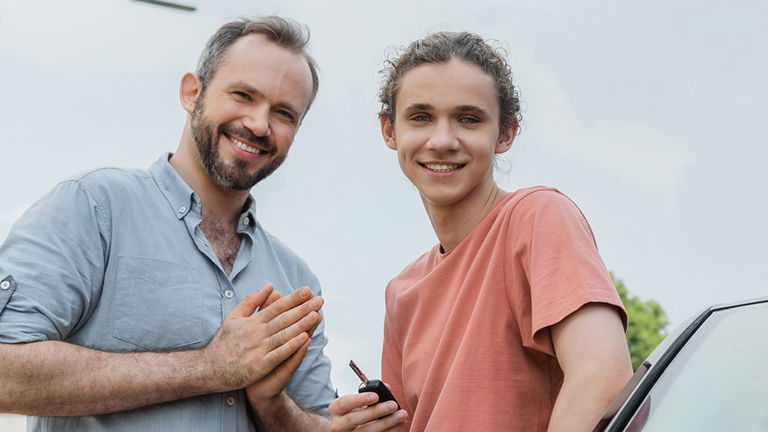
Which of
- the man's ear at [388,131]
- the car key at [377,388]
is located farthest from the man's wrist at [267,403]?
the man's ear at [388,131]

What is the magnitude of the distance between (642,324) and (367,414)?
28029 mm

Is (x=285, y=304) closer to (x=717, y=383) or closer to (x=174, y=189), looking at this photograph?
(x=174, y=189)

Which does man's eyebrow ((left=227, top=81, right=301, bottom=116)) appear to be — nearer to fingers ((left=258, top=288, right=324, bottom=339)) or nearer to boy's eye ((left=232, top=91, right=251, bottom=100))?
boy's eye ((left=232, top=91, right=251, bottom=100))

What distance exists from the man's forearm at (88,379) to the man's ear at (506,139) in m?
1.20

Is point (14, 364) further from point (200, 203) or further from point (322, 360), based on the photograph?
point (322, 360)

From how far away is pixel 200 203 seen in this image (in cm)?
305

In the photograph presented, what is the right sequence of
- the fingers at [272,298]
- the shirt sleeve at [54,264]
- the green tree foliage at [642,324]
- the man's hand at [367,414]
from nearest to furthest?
the man's hand at [367,414], the shirt sleeve at [54,264], the fingers at [272,298], the green tree foliage at [642,324]

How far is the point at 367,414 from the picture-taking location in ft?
7.72

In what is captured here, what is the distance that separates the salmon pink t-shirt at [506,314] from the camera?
6.11 ft

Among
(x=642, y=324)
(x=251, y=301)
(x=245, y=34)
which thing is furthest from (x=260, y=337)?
(x=642, y=324)

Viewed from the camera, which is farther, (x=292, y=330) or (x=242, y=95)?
(x=242, y=95)

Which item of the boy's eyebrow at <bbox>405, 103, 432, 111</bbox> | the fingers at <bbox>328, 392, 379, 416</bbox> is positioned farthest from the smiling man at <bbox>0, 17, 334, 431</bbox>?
the boy's eyebrow at <bbox>405, 103, 432, 111</bbox>

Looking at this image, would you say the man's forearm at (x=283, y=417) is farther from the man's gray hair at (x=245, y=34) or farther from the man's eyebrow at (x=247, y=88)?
the man's gray hair at (x=245, y=34)

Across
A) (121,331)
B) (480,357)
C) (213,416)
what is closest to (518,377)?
(480,357)
